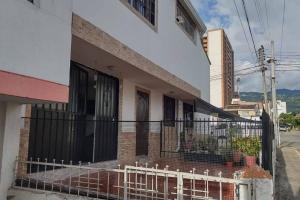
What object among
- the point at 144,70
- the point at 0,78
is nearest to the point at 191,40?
the point at 144,70

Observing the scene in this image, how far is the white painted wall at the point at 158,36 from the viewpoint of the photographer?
7641 millimetres

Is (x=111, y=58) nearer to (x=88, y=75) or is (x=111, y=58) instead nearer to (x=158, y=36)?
(x=88, y=75)

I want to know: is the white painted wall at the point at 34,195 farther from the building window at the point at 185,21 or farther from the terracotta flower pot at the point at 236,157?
the building window at the point at 185,21

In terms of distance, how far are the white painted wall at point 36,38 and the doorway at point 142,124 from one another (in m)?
7.44

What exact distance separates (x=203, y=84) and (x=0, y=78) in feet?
53.8

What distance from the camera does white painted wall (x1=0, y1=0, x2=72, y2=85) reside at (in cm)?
452

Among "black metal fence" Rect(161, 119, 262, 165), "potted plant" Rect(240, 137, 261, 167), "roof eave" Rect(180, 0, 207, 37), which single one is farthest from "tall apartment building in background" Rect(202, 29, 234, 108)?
"potted plant" Rect(240, 137, 261, 167)

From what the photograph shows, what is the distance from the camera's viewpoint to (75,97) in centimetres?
889

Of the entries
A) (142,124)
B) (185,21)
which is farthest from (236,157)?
(185,21)

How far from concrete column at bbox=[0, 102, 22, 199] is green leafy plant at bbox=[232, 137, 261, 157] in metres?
10.1

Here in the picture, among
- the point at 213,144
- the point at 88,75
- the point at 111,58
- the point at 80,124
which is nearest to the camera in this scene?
the point at 111,58

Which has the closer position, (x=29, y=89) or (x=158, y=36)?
(x=29, y=89)

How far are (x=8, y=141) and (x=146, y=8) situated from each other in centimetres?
685

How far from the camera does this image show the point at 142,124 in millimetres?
13539
